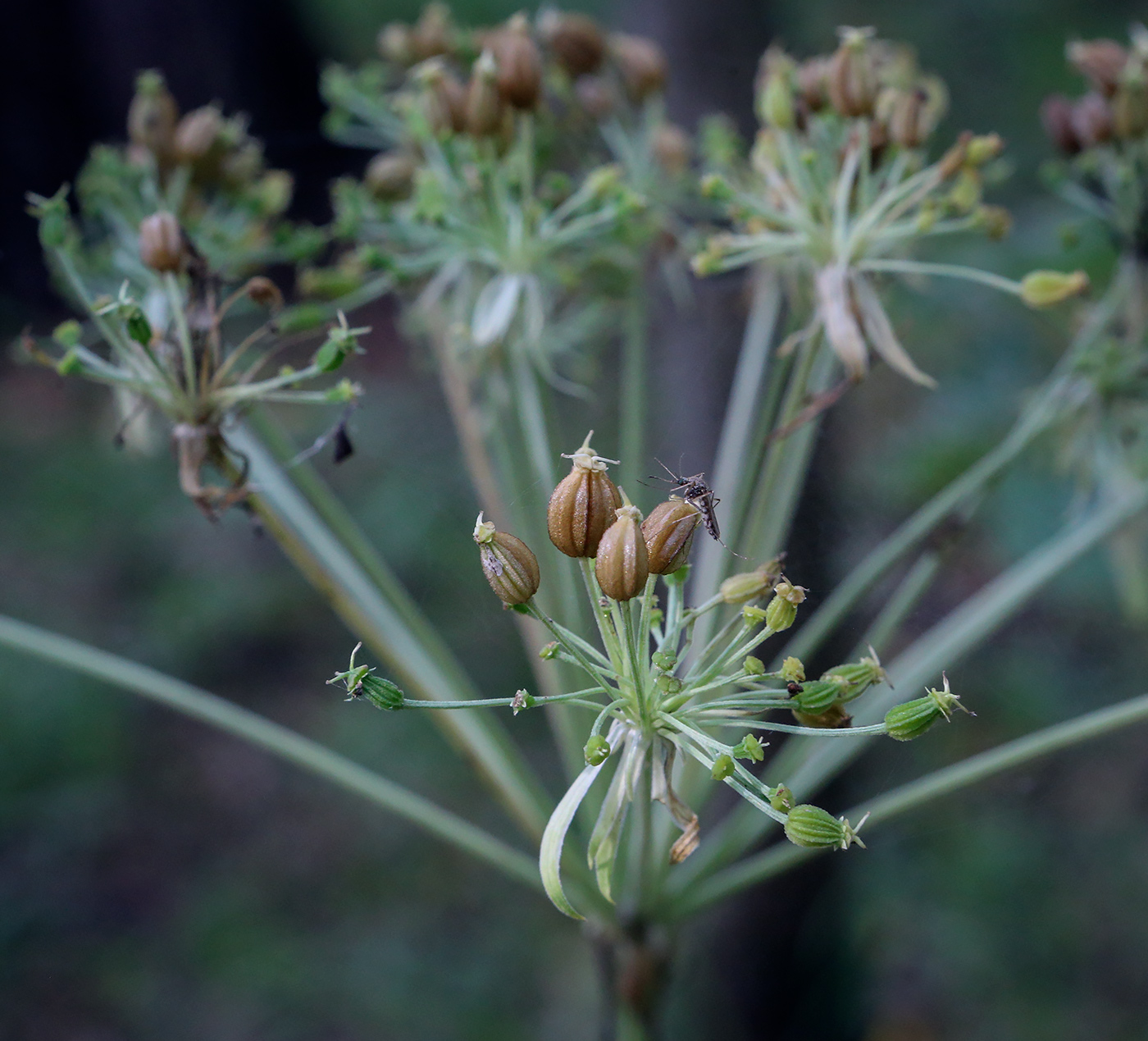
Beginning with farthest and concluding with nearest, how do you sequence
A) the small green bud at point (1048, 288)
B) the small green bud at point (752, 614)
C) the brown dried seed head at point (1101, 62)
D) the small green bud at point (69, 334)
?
the brown dried seed head at point (1101, 62) → the small green bud at point (1048, 288) → the small green bud at point (69, 334) → the small green bud at point (752, 614)

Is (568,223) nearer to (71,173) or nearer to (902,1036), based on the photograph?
(902,1036)

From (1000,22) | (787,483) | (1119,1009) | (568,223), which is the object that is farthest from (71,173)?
(1119,1009)

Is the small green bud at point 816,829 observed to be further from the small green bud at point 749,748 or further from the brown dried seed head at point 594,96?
the brown dried seed head at point 594,96

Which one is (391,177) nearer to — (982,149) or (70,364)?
(70,364)

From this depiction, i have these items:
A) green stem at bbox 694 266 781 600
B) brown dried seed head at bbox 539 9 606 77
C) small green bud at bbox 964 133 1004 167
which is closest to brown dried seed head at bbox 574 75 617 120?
brown dried seed head at bbox 539 9 606 77

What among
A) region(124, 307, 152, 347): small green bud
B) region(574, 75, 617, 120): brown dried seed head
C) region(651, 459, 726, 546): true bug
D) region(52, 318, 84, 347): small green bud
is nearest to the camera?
region(651, 459, 726, 546): true bug

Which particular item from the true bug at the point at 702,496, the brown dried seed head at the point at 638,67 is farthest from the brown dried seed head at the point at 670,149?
the true bug at the point at 702,496

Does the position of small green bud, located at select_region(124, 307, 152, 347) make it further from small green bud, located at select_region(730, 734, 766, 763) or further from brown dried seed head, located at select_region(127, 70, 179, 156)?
small green bud, located at select_region(730, 734, 766, 763)
